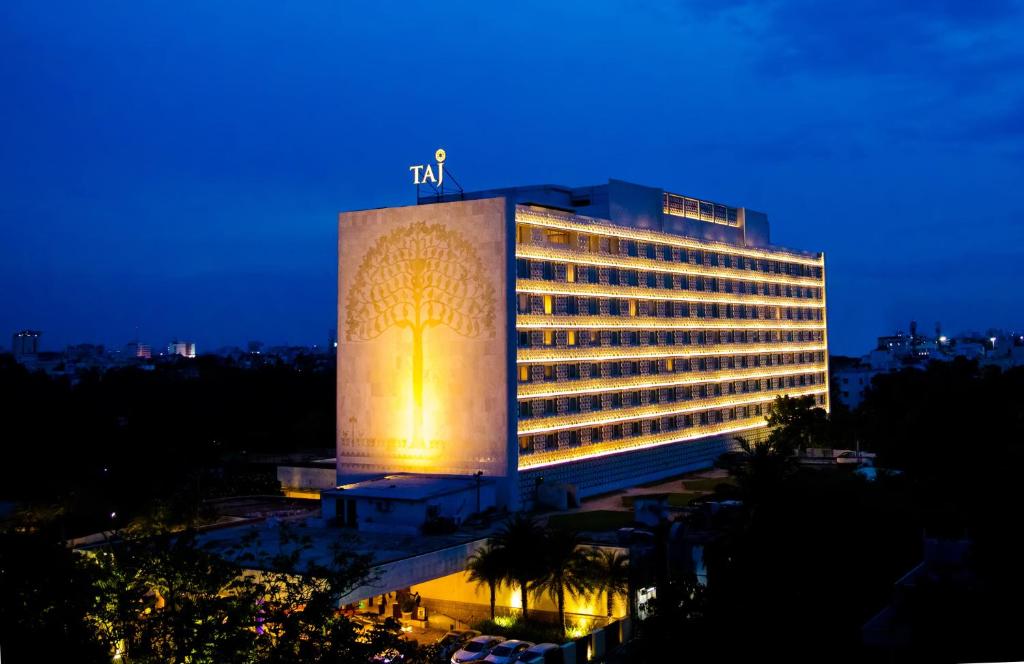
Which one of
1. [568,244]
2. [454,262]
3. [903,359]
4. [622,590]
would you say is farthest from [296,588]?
[903,359]

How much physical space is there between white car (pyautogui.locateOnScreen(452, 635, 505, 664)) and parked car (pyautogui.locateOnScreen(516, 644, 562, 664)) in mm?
1582

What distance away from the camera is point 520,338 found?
53.0 m

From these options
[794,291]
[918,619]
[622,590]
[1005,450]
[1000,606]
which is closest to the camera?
[1000,606]

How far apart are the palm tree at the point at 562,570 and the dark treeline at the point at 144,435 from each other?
66.5 ft

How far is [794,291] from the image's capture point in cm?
9088

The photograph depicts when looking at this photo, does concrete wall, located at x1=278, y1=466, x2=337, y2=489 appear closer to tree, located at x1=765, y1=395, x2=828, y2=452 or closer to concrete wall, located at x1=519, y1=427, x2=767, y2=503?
concrete wall, located at x1=519, y1=427, x2=767, y2=503

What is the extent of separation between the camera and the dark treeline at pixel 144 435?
55.7m

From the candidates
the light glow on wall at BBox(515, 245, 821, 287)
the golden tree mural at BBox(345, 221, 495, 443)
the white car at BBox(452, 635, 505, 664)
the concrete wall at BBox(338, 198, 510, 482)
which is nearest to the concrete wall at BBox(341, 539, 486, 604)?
the white car at BBox(452, 635, 505, 664)

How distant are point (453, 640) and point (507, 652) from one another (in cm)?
307

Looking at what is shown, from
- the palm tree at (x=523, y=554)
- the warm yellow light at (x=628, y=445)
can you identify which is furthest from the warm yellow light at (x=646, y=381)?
the palm tree at (x=523, y=554)

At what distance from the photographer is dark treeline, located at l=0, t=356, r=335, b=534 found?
55656 millimetres

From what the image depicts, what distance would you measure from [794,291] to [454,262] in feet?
158

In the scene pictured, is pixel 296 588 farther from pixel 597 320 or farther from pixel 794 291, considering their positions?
pixel 794 291

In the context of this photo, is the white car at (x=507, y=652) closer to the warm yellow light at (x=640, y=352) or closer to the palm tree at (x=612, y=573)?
the palm tree at (x=612, y=573)
